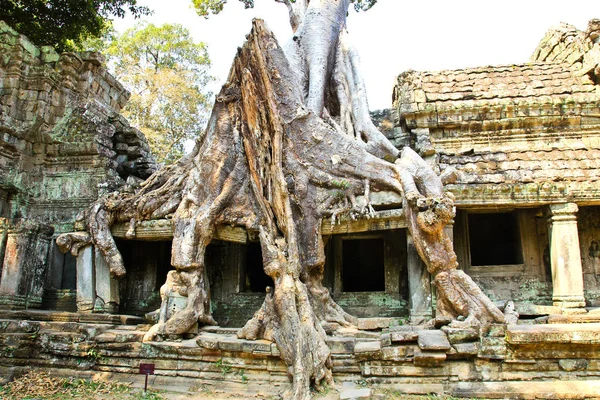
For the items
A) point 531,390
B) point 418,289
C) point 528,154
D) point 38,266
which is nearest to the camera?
point 531,390

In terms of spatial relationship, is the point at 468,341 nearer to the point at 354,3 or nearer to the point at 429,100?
the point at 429,100

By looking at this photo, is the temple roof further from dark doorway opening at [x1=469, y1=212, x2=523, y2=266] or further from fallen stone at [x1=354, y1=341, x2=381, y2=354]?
fallen stone at [x1=354, y1=341, x2=381, y2=354]

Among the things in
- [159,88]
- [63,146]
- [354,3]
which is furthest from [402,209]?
[159,88]

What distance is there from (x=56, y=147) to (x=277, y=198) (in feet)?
18.2

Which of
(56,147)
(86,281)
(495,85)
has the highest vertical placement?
(495,85)

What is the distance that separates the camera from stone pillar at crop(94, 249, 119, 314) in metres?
7.49

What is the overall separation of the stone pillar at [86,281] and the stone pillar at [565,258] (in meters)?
7.05

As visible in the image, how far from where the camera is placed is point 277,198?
6.95 meters

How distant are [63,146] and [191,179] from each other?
395cm

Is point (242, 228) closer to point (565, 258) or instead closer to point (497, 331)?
point (497, 331)

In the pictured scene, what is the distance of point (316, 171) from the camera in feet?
23.8

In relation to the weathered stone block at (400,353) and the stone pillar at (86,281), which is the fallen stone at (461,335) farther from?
the stone pillar at (86,281)

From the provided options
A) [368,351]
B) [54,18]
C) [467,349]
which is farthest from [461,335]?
[54,18]

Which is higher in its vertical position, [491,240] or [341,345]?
[491,240]
